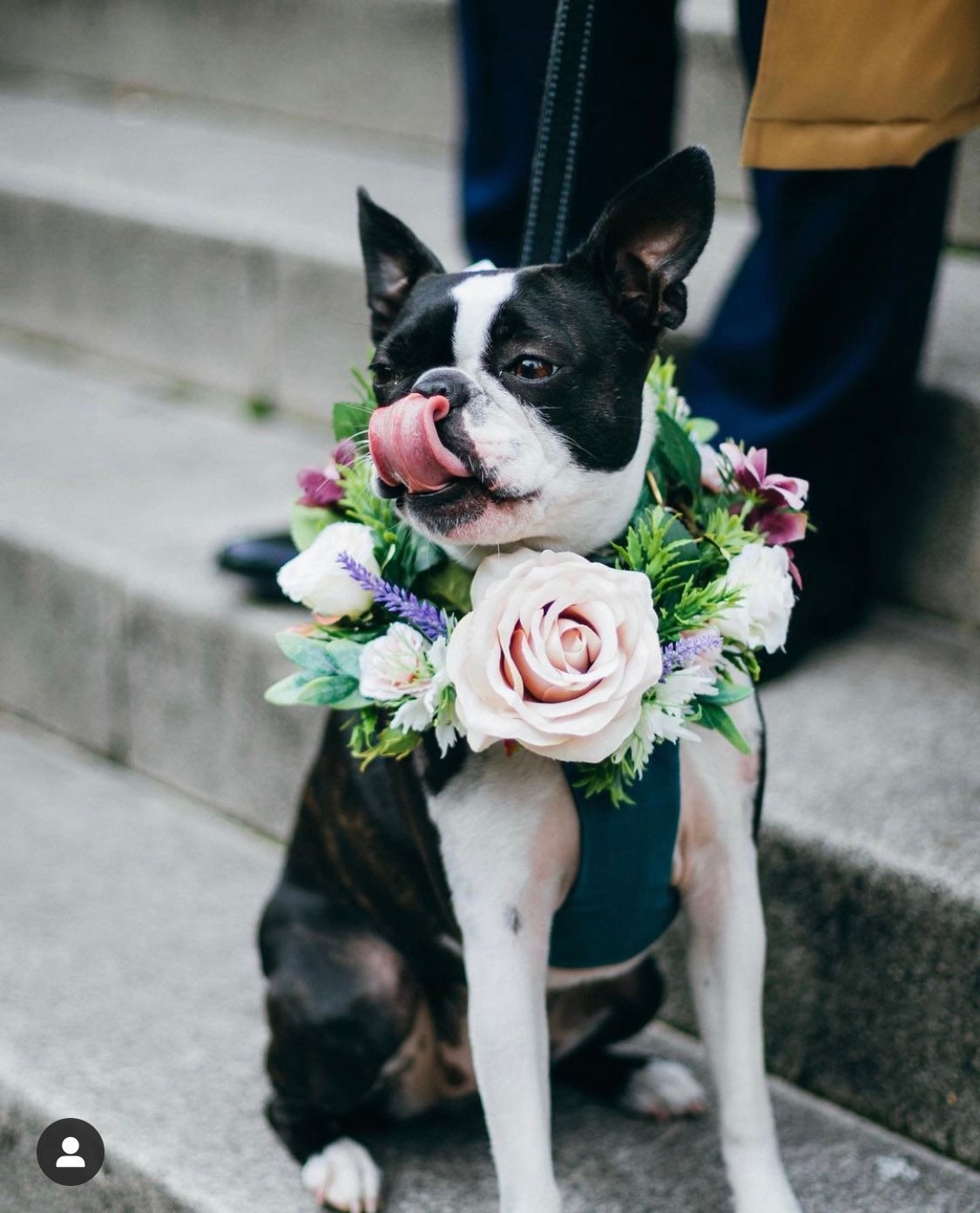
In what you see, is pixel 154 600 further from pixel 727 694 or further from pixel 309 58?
pixel 309 58

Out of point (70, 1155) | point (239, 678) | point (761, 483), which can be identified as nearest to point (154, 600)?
point (239, 678)

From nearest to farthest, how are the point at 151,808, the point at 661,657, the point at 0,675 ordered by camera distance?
1. the point at 661,657
2. the point at 151,808
3. the point at 0,675

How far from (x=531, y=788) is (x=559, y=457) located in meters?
0.34

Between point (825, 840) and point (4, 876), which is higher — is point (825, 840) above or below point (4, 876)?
above

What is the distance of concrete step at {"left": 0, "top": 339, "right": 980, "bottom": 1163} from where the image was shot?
197 centimetres

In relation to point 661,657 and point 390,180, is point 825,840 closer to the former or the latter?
point 661,657

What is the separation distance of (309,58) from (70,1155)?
10.7 ft

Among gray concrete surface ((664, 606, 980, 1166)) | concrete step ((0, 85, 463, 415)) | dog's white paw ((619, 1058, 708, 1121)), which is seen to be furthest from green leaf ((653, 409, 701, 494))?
concrete step ((0, 85, 463, 415))

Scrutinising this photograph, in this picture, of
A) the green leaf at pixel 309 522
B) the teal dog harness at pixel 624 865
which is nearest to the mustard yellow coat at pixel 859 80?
the green leaf at pixel 309 522

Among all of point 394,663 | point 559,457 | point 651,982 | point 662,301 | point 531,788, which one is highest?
point 662,301

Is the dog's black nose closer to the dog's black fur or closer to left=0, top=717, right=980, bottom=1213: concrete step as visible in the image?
the dog's black fur

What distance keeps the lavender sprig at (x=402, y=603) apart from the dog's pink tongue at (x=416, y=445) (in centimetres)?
14

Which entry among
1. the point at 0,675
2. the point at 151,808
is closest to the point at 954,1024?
the point at 151,808

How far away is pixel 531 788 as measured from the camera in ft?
5.24
